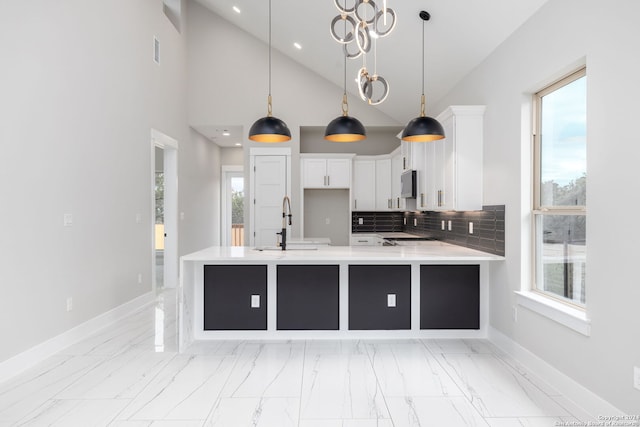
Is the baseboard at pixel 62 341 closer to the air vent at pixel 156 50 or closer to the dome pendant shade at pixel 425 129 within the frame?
the air vent at pixel 156 50

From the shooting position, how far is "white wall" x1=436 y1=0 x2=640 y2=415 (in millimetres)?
2119

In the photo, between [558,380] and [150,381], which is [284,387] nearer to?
[150,381]

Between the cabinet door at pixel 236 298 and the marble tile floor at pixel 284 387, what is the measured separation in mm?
196

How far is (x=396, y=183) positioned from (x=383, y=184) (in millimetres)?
502

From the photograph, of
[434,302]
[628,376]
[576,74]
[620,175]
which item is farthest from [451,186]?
[628,376]

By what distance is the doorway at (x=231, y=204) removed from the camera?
945cm

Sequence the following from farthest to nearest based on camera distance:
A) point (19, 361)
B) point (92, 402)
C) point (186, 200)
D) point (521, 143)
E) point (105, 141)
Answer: point (186, 200)
point (105, 141)
point (521, 143)
point (19, 361)
point (92, 402)

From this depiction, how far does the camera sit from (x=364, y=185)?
23.7 feet

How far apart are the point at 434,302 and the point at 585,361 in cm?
149

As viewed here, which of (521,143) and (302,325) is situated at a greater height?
(521,143)

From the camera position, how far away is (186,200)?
22.4 feet

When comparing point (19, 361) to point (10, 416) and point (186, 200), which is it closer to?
point (10, 416)

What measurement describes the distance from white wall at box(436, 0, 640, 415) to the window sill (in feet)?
0.18

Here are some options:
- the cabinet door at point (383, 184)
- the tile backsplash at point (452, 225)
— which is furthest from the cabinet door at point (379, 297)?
the cabinet door at point (383, 184)
